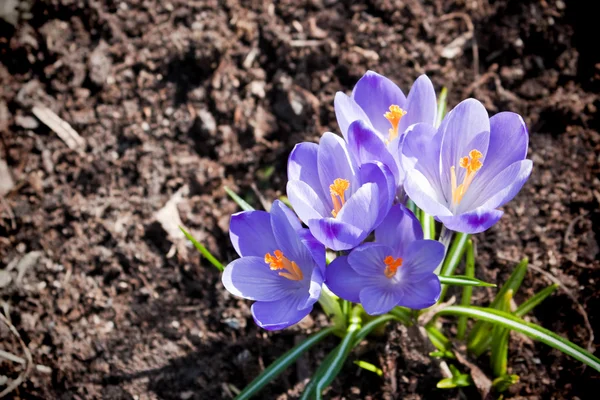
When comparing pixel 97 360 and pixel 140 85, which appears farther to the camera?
pixel 140 85

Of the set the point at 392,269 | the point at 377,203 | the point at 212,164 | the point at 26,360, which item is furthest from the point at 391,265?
the point at 26,360

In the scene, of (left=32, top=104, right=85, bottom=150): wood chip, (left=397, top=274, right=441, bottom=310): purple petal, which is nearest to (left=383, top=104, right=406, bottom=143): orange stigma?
(left=397, top=274, right=441, bottom=310): purple petal

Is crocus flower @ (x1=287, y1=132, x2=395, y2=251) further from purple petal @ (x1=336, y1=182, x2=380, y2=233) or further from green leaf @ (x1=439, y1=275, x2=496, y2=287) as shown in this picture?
Answer: green leaf @ (x1=439, y1=275, x2=496, y2=287)

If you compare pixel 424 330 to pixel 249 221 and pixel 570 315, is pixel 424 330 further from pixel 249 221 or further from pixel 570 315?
pixel 249 221

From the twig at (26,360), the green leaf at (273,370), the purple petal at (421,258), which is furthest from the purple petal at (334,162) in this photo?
the twig at (26,360)

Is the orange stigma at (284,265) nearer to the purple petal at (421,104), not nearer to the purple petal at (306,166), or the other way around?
the purple petal at (306,166)

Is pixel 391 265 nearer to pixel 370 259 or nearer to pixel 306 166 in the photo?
pixel 370 259

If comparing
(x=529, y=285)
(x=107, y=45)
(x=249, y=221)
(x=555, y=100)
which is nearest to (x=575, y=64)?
(x=555, y=100)
